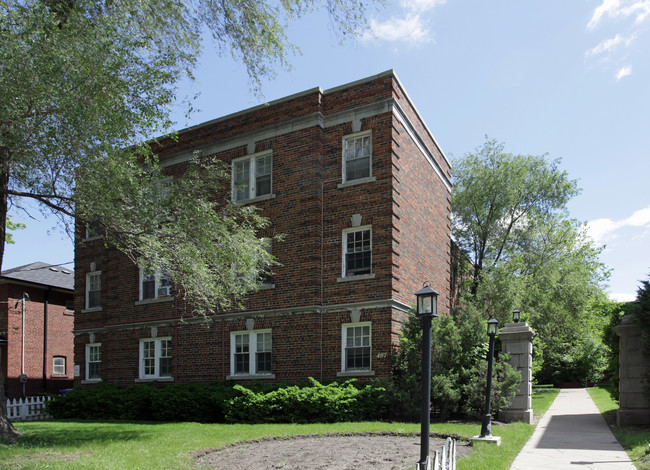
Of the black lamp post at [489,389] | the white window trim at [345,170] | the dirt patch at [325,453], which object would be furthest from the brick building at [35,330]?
the black lamp post at [489,389]

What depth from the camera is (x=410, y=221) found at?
19.5 m

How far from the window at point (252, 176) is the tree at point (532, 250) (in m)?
13.7

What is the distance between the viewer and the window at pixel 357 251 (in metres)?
18.0

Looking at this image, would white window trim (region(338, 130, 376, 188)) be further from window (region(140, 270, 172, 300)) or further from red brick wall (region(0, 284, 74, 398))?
red brick wall (region(0, 284, 74, 398))

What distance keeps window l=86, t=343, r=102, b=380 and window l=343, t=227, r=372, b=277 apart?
41.0ft

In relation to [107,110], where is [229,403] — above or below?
below

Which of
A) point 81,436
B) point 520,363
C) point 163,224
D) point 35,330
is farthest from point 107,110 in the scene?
point 35,330

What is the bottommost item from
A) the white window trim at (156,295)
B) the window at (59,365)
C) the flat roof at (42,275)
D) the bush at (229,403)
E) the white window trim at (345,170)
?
the window at (59,365)

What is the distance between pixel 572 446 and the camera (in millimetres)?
11078

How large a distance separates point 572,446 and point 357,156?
431 inches

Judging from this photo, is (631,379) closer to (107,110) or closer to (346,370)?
(346,370)

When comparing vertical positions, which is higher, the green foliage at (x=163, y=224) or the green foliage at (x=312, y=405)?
the green foliage at (x=163, y=224)

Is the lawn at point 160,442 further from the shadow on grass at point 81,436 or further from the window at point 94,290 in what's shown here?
the window at point 94,290

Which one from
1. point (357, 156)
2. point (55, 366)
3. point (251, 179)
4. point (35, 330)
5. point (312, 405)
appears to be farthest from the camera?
point (55, 366)
